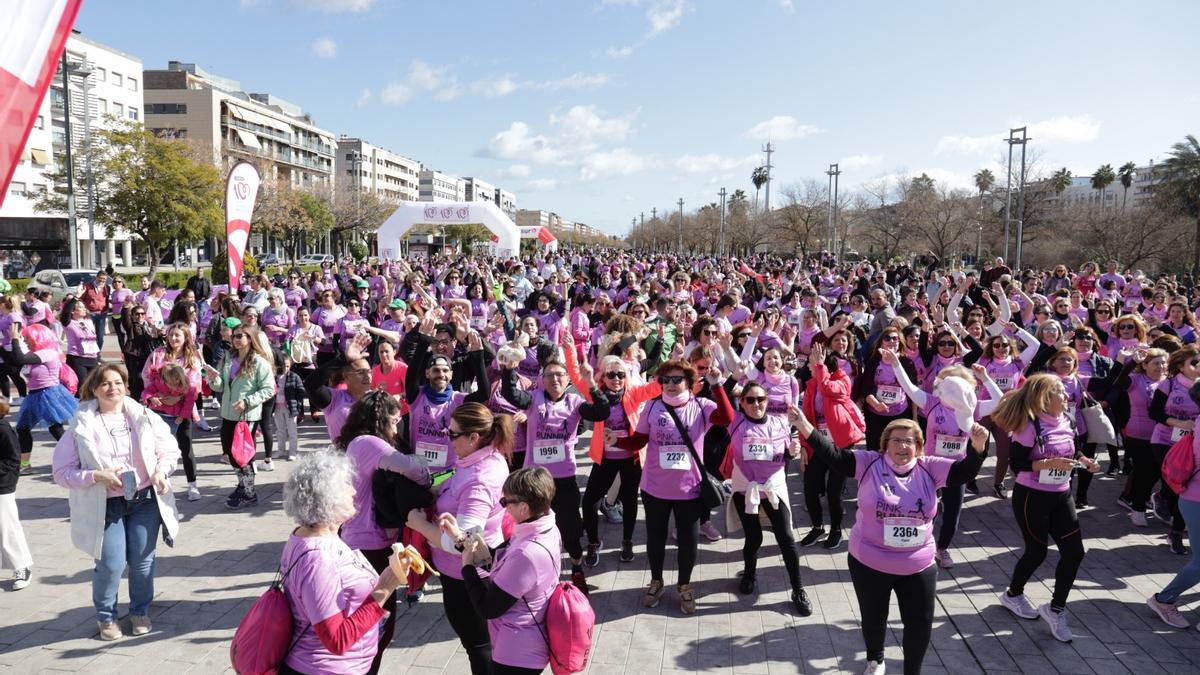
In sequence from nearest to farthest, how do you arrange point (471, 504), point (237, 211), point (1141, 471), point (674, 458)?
point (471, 504), point (674, 458), point (1141, 471), point (237, 211)

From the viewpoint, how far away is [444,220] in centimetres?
3116

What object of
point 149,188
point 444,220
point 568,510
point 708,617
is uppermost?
point 149,188

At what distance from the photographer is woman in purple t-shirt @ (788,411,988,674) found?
3.83 meters

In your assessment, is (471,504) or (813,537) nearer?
(471,504)

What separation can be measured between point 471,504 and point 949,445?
3.76 m

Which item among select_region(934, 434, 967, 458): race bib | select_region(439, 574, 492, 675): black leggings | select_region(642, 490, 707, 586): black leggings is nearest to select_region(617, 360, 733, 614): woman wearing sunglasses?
select_region(642, 490, 707, 586): black leggings

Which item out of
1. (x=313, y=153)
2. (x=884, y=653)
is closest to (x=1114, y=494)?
(x=884, y=653)

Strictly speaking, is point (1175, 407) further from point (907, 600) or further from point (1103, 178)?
point (1103, 178)

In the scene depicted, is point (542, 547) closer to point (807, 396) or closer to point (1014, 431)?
point (1014, 431)

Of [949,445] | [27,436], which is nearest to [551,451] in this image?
[949,445]

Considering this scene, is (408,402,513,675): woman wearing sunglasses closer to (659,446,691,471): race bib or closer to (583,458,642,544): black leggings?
(659,446,691,471): race bib

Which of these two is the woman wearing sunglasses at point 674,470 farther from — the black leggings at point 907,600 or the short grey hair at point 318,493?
the short grey hair at point 318,493

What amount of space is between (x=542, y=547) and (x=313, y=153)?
94.1 metres

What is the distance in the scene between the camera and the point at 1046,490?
4777 millimetres
